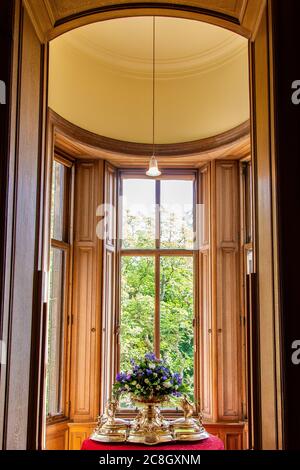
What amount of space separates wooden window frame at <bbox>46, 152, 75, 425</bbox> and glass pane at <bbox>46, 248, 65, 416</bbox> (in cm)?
4

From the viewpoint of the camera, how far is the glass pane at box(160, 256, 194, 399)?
5781 millimetres

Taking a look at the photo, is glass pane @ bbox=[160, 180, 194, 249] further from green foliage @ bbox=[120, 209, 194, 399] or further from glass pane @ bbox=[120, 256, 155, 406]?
glass pane @ bbox=[120, 256, 155, 406]

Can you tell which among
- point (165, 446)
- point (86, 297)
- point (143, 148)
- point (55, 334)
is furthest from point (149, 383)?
point (143, 148)

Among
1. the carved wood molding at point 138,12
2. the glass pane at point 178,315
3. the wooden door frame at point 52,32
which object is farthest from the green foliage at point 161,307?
the carved wood molding at point 138,12

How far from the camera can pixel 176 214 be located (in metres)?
6.04

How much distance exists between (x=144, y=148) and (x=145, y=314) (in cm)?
192

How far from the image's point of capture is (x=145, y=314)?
5.86 meters

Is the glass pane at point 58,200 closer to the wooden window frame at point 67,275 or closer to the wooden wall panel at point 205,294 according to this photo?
the wooden window frame at point 67,275

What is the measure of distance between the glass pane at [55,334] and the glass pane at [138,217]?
94 centimetres

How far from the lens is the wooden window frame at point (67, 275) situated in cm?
526

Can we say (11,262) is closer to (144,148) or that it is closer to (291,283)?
(291,283)

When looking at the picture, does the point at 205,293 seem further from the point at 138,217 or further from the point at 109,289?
the point at 138,217

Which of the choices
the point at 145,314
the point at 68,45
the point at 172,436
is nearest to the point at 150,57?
the point at 68,45

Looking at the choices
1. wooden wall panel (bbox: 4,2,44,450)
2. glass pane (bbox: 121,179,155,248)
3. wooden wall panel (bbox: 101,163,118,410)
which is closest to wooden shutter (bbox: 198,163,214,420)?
glass pane (bbox: 121,179,155,248)
